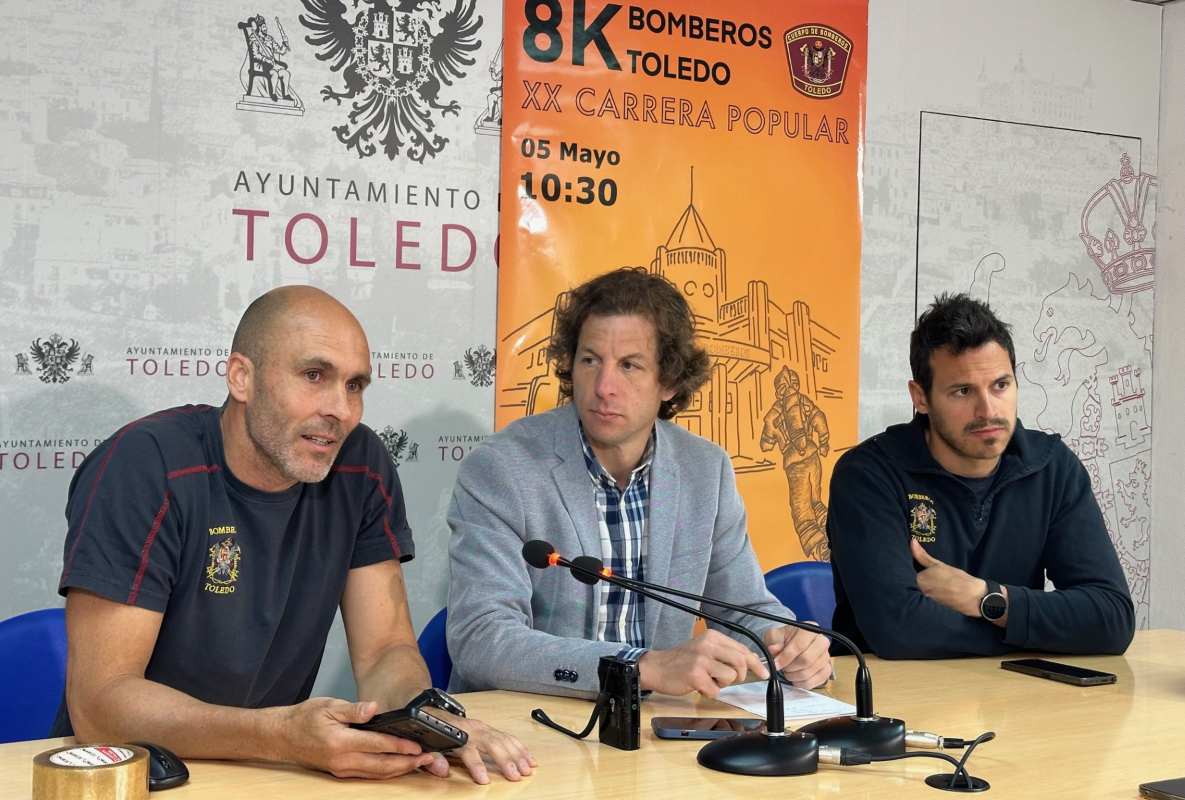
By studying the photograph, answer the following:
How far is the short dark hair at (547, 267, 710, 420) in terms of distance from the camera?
2.76 metres

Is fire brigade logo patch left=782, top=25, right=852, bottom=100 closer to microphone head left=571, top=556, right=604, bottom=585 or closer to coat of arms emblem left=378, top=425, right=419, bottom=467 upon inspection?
coat of arms emblem left=378, top=425, right=419, bottom=467

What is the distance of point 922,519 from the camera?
9.50 ft

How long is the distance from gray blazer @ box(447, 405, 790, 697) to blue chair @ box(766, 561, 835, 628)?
35 cm

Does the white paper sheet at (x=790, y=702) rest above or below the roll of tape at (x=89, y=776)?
below

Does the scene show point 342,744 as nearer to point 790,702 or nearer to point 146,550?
point 146,550

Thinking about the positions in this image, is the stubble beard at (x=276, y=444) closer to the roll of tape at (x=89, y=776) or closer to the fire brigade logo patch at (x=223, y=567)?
the fire brigade logo patch at (x=223, y=567)

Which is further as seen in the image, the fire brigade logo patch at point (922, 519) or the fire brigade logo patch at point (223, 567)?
the fire brigade logo patch at point (922, 519)

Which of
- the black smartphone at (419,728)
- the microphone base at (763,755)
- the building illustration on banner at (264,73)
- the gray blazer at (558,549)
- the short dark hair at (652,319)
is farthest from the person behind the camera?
the building illustration on banner at (264,73)

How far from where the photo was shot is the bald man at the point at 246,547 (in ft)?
6.38

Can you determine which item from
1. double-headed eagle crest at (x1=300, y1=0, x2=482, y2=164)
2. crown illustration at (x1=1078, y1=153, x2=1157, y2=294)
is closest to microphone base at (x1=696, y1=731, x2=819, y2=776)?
double-headed eagle crest at (x1=300, y1=0, x2=482, y2=164)

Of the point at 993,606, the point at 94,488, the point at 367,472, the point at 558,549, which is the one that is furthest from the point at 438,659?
the point at 993,606

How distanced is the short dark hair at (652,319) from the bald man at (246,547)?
62cm

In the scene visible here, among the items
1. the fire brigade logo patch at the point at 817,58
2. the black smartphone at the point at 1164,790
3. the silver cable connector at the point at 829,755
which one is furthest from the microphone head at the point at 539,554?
the fire brigade logo patch at the point at 817,58

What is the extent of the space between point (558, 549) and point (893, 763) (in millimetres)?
893
